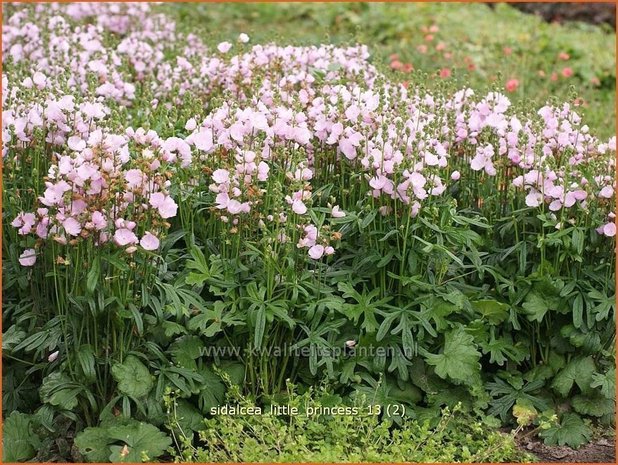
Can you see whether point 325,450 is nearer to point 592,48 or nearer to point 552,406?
point 552,406

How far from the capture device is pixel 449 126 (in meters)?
4.28

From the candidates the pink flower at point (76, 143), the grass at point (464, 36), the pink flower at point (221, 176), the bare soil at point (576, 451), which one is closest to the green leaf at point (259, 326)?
the pink flower at point (221, 176)

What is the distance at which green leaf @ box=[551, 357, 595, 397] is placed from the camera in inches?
158

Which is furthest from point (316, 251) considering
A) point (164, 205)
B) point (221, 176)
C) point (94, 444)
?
point (94, 444)

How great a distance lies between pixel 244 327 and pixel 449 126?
138cm

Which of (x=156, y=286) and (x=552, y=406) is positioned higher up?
(x=156, y=286)

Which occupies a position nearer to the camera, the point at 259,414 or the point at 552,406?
the point at 259,414

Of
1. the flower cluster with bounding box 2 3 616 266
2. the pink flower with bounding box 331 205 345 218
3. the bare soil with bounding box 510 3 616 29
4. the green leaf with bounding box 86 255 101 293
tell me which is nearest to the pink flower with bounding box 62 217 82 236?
the flower cluster with bounding box 2 3 616 266


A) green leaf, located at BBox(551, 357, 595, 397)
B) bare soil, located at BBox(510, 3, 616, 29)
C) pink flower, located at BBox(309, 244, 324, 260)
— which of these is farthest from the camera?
bare soil, located at BBox(510, 3, 616, 29)

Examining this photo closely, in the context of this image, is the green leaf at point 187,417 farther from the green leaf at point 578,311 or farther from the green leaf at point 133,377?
the green leaf at point 578,311

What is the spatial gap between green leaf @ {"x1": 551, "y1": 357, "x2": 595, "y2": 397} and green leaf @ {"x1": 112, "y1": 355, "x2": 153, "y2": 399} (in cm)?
175

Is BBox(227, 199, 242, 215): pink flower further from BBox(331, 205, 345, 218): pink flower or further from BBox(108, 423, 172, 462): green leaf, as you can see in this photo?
BBox(108, 423, 172, 462): green leaf

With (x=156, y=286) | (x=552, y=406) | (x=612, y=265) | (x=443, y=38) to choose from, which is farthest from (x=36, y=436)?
(x=443, y=38)

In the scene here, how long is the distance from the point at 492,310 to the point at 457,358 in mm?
304
